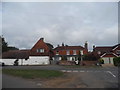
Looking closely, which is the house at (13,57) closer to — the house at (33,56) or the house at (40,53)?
the house at (33,56)

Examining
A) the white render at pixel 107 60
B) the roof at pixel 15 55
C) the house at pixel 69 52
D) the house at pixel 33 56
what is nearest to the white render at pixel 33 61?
the house at pixel 33 56

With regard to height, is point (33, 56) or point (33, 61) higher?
point (33, 56)

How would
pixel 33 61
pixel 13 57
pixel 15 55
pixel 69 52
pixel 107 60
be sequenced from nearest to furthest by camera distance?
pixel 33 61 → pixel 107 60 → pixel 13 57 → pixel 15 55 → pixel 69 52

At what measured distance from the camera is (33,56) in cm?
5803

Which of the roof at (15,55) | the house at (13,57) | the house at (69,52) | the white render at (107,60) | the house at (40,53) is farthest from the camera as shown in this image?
the house at (69,52)

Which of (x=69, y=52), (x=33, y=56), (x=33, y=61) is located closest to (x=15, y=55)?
(x=33, y=56)

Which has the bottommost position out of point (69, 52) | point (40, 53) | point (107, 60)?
point (107, 60)

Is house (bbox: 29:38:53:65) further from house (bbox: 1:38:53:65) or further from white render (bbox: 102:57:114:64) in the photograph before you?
white render (bbox: 102:57:114:64)

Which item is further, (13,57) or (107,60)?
(13,57)

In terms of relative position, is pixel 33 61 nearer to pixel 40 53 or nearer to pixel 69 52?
pixel 40 53

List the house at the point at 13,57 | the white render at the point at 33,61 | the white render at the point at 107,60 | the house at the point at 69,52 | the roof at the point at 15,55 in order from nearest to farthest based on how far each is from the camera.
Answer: the white render at the point at 33,61 → the house at the point at 13,57 → the white render at the point at 107,60 → the roof at the point at 15,55 → the house at the point at 69,52

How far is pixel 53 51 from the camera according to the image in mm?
67312

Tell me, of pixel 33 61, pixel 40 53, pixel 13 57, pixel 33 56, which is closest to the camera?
pixel 33 61

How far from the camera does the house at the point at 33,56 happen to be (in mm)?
55619
